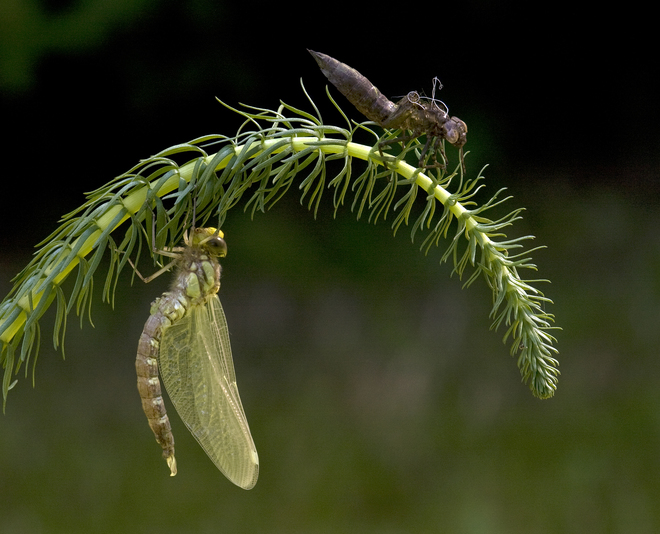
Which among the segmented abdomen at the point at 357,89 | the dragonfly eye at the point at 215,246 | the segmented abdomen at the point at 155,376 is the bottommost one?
the segmented abdomen at the point at 155,376

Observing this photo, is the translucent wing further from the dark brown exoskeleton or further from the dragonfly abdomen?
the dark brown exoskeleton

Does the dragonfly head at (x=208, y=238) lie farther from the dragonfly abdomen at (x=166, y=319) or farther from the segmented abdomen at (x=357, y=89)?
the segmented abdomen at (x=357, y=89)

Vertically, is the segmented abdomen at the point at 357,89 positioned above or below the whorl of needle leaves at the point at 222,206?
above

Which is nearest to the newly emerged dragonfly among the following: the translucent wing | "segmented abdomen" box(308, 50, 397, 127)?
the translucent wing

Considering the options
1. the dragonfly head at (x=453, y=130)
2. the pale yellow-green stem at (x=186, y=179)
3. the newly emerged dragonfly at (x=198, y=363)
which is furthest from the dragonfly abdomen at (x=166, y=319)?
the dragonfly head at (x=453, y=130)

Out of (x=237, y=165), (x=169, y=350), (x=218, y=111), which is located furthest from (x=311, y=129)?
(x=218, y=111)

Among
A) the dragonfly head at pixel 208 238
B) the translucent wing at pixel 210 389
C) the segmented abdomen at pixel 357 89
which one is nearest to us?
the segmented abdomen at pixel 357 89

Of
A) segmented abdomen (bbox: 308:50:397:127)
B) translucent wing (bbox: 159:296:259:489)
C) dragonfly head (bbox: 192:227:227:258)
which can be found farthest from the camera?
translucent wing (bbox: 159:296:259:489)

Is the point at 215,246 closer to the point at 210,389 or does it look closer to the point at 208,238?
the point at 208,238

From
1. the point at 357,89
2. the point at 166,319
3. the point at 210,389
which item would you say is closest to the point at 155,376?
the point at 166,319
